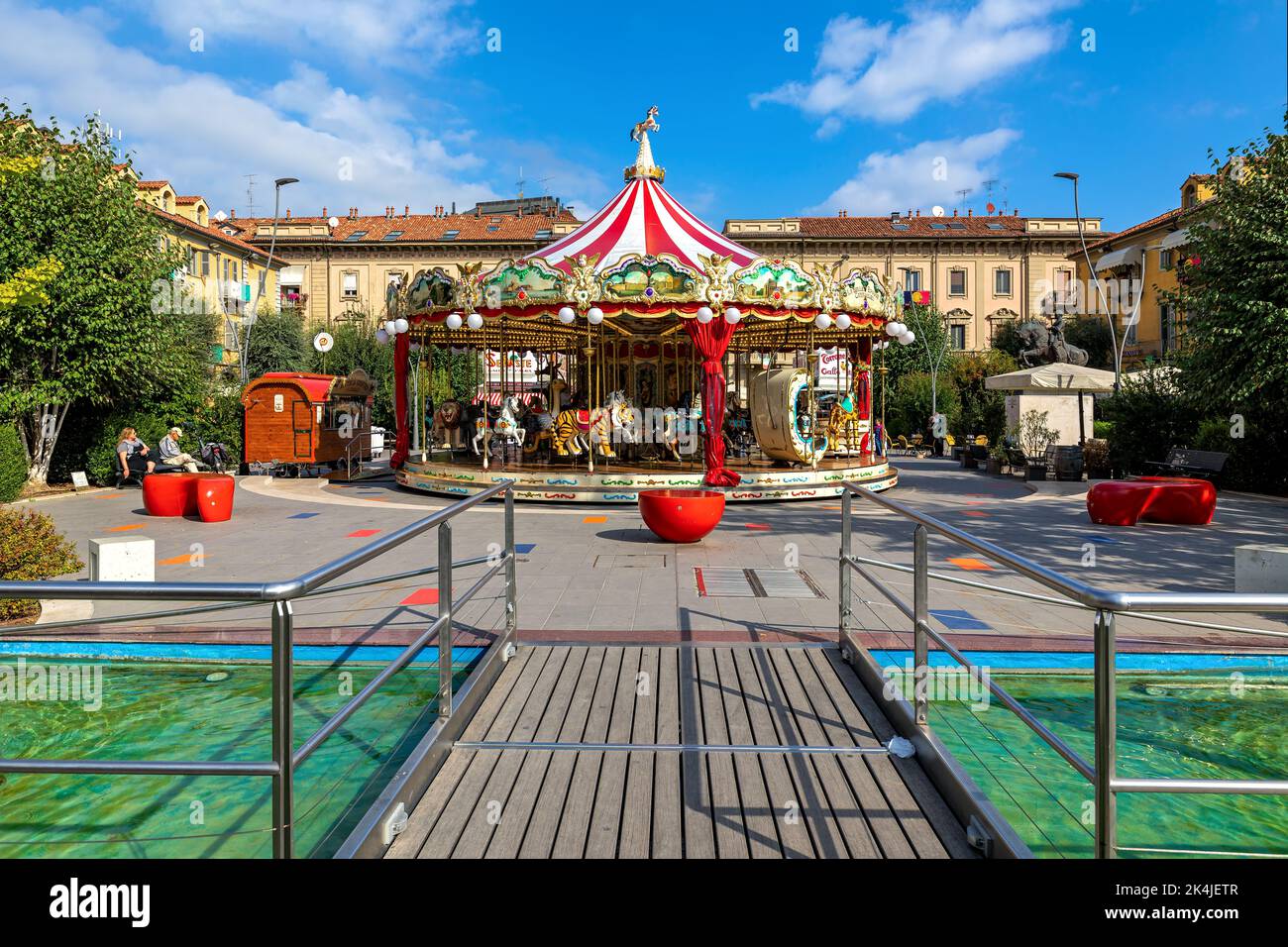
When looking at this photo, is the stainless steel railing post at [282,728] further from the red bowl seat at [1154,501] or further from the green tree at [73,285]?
the green tree at [73,285]

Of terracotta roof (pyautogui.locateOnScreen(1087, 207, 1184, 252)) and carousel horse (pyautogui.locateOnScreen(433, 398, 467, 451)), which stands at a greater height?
terracotta roof (pyautogui.locateOnScreen(1087, 207, 1184, 252))

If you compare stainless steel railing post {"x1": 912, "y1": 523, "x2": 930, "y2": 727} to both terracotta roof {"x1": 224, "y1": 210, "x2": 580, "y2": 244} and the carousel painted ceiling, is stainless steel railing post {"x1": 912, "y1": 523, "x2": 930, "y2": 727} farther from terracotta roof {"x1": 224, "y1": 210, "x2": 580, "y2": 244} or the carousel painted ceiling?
terracotta roof {"x1": 224, "y1": 210, "x2": 580, "y2": 244}

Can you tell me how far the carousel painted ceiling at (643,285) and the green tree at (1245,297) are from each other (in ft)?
20.7

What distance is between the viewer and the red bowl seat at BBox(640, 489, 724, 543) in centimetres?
Result: 1059

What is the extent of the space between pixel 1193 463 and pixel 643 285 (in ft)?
38.6

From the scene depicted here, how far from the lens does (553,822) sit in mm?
3295

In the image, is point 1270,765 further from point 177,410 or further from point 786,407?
point 177,410

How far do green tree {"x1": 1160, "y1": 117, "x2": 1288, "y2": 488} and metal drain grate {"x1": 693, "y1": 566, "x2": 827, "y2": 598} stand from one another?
38.2 feet

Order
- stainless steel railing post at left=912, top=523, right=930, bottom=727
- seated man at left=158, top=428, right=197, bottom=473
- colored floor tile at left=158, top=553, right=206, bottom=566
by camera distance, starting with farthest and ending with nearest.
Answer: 1. seated man at left=158, top=428, right=197, bottom=473
2. colored floor tile at left=158, top=553, right=206, bottom=566
3. stainless steel railing post at left=912, top=523, right=930, bottom=727

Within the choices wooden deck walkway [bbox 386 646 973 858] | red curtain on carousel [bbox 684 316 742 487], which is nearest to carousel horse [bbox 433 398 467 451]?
red curtain on carousel [bbox 684 316 742 487]

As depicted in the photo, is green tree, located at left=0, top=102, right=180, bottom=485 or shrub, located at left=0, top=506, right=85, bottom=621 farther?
green tree, located at left=0, top=102, right=180, bottom=485

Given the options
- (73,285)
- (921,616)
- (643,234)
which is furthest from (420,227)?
(921,616)

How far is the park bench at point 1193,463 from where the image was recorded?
1638 centimetres
